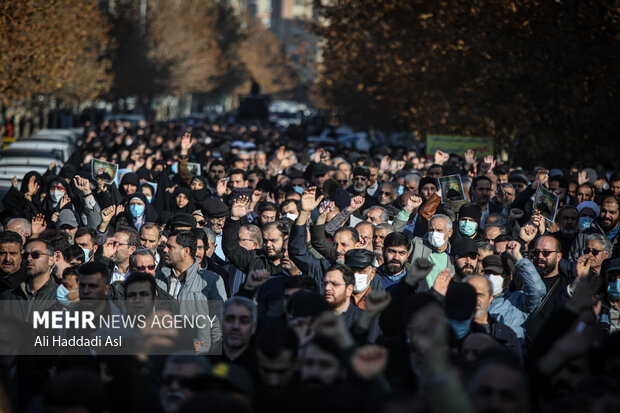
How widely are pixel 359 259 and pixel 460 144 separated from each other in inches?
518

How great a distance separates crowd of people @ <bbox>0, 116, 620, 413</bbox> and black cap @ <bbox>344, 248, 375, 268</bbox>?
0.04 feet

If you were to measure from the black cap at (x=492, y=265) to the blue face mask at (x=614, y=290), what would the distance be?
91 centimetres

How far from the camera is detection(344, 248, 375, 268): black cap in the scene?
7445 mm

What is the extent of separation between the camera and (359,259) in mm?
7469

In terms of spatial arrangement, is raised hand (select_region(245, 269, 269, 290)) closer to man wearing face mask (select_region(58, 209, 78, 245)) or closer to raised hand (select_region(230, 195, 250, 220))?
raised hand (select_region(230, 195, 250, 220))

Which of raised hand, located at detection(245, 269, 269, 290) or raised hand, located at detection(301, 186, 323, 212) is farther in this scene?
raised hand, located at detection(301, 186, 323, 212)

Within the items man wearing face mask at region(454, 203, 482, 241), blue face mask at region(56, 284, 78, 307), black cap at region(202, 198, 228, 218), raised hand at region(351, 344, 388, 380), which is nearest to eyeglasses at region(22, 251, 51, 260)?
blue face mask at region(56, 284, 78, 307)

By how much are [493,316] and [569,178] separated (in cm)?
795

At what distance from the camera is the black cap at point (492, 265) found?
311 inches

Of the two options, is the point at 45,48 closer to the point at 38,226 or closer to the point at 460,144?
the point at 460,144

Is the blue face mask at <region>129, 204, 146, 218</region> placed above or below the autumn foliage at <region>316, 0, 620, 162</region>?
below

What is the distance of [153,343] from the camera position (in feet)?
18.5

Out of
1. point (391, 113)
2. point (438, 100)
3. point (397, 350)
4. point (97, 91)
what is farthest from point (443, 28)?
point (97, 91)

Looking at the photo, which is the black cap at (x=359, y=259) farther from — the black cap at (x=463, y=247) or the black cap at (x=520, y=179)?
the black cap at (x=520, y=179)
